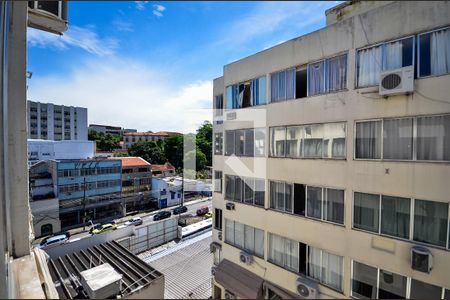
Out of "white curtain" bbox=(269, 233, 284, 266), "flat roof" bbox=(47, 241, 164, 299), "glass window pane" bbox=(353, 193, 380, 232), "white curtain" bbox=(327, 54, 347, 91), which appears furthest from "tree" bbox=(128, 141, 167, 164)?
"glass window pane" bbox=(353, 193, 380, 232)

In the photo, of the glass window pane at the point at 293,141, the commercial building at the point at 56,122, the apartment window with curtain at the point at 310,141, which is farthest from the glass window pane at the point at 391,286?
the commercial building at the point at 56,122

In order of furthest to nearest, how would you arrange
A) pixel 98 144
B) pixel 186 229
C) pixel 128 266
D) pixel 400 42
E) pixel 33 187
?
1. pixel 98 144
2. pixel 33 187
3. pixel 186 229
4. pixel 128 266
5. pixel 400 42

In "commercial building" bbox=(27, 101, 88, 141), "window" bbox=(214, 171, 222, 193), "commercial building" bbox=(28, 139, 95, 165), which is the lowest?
"window" bbox=(214, 171, 222, 193)

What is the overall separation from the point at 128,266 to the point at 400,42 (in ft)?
22.5

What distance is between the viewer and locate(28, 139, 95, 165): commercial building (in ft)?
60.8

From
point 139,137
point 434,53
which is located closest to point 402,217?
point 434,53

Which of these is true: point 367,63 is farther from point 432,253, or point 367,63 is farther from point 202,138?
point 202,138

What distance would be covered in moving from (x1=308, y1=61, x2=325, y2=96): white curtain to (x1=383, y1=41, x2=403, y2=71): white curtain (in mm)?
1067

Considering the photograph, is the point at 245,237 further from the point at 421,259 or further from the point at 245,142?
the point at 421,259

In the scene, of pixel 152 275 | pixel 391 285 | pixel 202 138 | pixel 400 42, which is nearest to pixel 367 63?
pixel 400 42

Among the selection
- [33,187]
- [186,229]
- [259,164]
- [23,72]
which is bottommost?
[186,229]

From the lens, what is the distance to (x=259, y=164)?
225 inches

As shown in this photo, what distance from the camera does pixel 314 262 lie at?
186 inches

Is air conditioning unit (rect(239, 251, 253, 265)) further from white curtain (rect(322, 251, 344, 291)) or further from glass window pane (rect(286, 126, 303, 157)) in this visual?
glass window pane (rect(286, 126, 303, 157))
